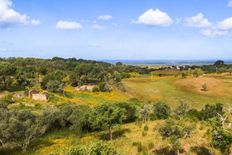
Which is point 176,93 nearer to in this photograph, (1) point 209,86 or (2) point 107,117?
(1) point 209,86

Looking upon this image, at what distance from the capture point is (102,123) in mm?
39500

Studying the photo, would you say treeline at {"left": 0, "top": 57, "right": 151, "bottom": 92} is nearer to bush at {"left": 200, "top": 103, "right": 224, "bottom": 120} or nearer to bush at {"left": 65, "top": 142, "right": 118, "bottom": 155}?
bush at {"left": 200, "top": 103, "right": 224, "bottom": 120}

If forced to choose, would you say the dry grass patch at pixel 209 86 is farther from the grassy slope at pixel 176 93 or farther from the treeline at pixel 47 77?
the treeline at pixel 47 77

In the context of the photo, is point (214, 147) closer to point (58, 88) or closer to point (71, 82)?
point (58, 88)

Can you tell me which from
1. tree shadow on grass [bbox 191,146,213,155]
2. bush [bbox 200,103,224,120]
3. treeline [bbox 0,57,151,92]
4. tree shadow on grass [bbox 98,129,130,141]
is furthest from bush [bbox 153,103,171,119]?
treeline [bbox 0,57,151,92]

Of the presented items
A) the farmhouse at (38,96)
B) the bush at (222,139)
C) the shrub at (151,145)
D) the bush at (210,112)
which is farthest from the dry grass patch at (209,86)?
the bush at (222,139)

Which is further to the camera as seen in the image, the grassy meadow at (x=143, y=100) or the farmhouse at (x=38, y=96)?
the farmhouse at (x=38, y=96)

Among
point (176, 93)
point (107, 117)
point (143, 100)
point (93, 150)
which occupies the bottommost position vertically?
point (143, 100)

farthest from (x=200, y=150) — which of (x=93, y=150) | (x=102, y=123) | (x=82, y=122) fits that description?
(x=82, y=122)

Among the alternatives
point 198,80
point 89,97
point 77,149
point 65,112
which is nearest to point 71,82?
point 89,97

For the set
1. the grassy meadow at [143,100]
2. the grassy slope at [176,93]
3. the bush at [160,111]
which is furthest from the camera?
the grassy slope at [176,93]

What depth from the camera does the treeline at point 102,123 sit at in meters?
29.6

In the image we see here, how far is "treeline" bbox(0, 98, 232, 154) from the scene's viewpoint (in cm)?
2961

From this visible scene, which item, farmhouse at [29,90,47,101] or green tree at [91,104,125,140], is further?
farmhouse at [29,90,47,101]
